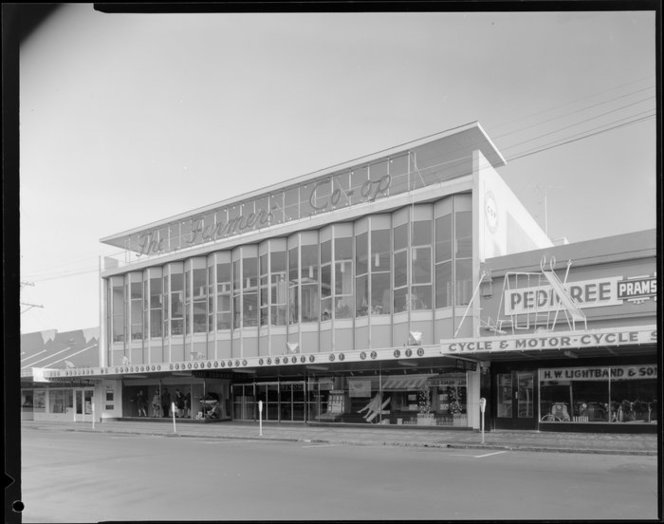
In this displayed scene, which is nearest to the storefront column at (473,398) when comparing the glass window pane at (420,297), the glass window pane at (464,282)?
the glass window pane at (464,282)

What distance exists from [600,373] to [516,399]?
2637 mm

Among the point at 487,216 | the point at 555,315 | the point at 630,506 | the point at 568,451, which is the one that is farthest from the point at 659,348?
the point at 487,216

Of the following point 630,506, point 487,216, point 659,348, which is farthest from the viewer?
point 487,216

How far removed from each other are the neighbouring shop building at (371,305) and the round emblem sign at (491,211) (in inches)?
3.1

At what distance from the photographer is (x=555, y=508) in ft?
23.4

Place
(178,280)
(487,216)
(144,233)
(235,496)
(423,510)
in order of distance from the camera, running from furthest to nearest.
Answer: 1. (144,233)
2. (178,280)
3. (487,216)
4. (235,496)
5. (423,510)

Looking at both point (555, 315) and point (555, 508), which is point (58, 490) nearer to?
point (555, 508)

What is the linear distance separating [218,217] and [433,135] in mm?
10827

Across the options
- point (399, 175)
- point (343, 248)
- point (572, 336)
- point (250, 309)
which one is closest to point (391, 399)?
point (343, 248)

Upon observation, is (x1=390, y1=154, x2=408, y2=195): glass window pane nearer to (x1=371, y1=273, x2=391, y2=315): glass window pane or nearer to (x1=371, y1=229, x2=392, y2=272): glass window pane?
(x1=371, y1=229, x2=392, y2=272): glass window pane

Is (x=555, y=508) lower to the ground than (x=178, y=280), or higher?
lower

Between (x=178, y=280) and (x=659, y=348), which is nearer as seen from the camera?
(x=659, y=348)

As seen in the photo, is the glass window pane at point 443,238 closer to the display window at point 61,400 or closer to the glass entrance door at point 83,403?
the glass entrance door at point 83,403

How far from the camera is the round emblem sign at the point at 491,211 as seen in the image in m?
19.9
